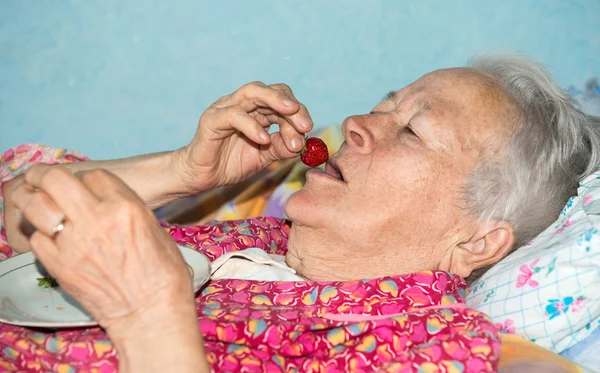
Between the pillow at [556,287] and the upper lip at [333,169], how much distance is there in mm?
423

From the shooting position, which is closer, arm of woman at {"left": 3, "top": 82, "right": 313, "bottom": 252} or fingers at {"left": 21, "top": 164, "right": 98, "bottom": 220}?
fingers at {"left": 21, "top": 164, "right": 98, "bottom": 220}

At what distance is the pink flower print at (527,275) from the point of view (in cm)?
159

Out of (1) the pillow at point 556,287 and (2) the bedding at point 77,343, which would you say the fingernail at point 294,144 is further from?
(1) the pillow at point 556,287

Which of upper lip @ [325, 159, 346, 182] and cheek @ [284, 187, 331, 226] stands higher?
upper lip @ [325, 159, 346, 182]

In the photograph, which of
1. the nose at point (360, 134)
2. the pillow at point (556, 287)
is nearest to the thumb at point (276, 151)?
the nose at point (360, 134)

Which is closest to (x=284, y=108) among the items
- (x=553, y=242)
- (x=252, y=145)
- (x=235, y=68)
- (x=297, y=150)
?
(x=297, y=150)

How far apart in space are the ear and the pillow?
0.05 m

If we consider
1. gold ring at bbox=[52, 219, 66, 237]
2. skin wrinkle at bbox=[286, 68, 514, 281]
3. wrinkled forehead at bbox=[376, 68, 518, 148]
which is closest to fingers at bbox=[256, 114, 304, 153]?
skin wrinkle at bbox=[286, 68, 514, 281]

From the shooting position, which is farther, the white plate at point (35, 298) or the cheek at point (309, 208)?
the cheek at point (309, 208)

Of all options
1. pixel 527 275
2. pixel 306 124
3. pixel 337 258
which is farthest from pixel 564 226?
pixel 306 124

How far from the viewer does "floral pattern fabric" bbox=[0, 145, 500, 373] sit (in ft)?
4.30

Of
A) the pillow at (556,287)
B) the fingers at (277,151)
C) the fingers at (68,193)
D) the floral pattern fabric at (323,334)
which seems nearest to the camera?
the fingers at (68,193)

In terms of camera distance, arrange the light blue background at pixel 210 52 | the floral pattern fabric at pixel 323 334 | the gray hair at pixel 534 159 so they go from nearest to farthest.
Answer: the floral pattern fabric at pixel 323 334 < the gray hair at pixel 534 159 < the light blue background at pixel 210 52

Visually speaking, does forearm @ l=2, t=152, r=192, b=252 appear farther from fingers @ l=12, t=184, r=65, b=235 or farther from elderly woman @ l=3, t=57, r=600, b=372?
fingers @ l=12, t=184, r=65, b=235
